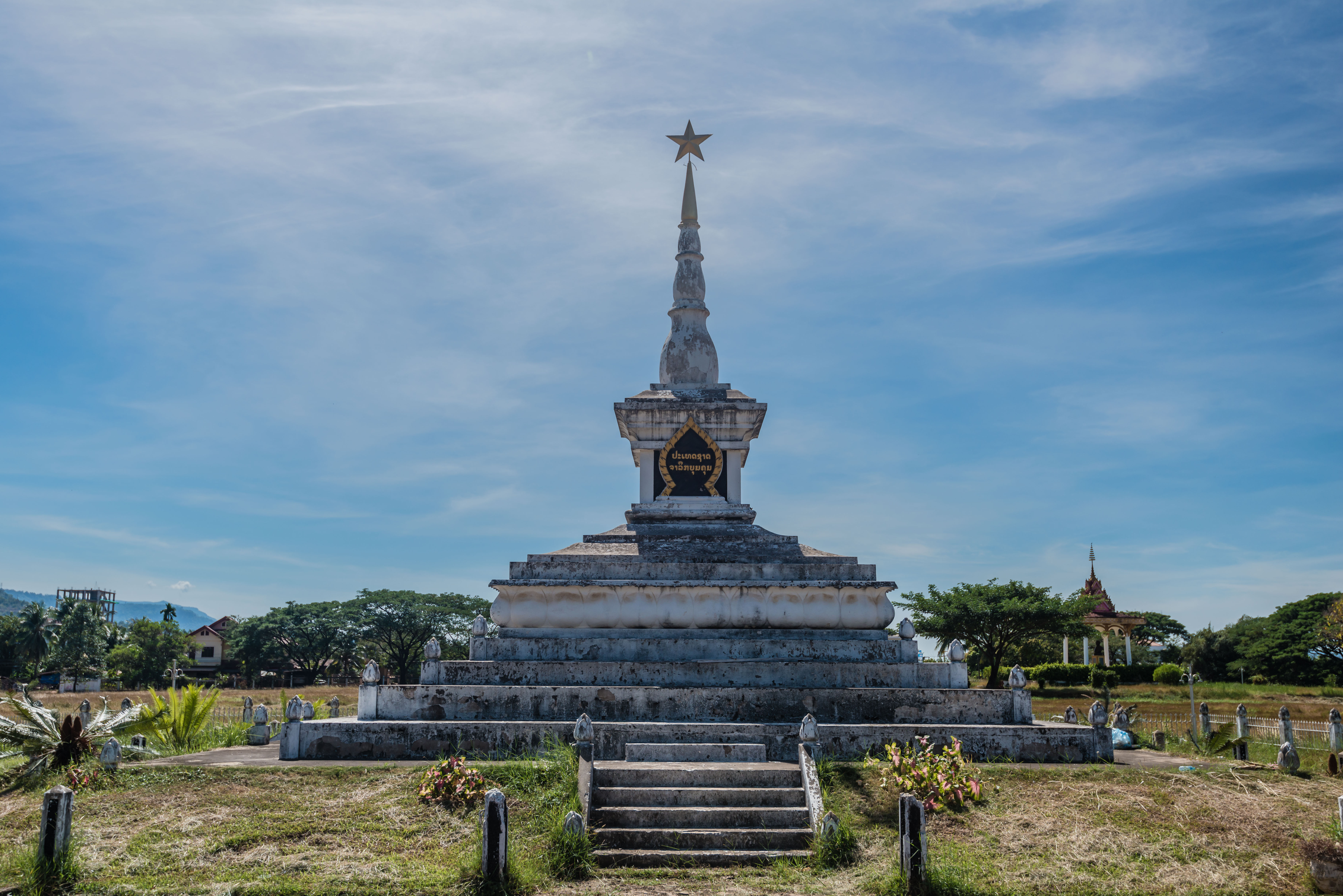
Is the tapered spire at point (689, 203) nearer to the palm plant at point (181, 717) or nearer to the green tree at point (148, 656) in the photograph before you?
the palm plant at point (181, 717)

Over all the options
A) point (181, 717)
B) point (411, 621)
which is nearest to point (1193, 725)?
point (181, 717)

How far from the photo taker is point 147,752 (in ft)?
55.4

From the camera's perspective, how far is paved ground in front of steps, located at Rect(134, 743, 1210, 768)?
15734mm

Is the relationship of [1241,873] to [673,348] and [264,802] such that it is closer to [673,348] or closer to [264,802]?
[264,802]

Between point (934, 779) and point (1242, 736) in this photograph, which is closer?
point (934, 779)

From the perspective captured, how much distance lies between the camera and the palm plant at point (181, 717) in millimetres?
18672

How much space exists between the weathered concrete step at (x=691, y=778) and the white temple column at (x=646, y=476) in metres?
10.5

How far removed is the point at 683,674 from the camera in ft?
61.3

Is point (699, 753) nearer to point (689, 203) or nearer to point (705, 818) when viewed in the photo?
point (705, 818)

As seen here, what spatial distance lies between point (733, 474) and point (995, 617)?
29771 mm

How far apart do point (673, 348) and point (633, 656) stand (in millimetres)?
9441

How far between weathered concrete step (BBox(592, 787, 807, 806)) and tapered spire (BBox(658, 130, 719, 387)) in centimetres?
1358

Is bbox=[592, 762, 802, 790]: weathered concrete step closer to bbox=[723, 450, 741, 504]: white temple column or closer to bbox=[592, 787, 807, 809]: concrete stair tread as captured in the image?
bbox=[592, 787, 807, 809]: concrete stair tread

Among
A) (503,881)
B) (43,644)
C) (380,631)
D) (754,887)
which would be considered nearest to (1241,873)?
(754,887)
